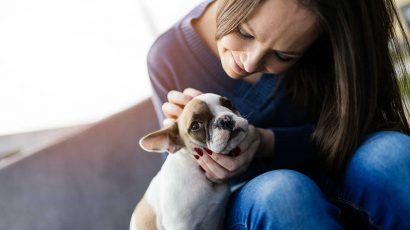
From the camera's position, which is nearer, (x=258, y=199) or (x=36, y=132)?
(x=258, y=199)

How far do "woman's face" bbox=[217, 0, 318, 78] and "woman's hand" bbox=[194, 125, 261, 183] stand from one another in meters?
0.16

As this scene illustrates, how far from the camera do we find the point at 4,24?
5.11 feet

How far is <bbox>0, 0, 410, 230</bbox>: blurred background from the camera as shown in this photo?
4.36ft

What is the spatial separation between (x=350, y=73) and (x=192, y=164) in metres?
0.42

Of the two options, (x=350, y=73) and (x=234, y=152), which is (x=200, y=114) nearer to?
(x=234, y=152)

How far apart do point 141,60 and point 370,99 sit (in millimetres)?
1073

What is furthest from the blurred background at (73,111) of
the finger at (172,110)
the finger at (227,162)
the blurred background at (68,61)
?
the finger at (227,162)

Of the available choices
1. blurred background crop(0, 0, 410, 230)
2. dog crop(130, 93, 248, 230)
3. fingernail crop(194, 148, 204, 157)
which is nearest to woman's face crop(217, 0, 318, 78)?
dog crop(130, 93, 248, 230)

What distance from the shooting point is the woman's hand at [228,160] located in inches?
40.6

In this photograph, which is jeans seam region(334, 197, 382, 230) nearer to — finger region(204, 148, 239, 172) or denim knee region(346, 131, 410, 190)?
denim knee region(346, 131, 410, 190)

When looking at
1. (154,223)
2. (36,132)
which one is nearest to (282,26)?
(154,223)

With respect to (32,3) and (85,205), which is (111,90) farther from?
(85,205)

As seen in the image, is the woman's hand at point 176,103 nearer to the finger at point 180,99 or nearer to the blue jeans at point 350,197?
the finger at point 180,99

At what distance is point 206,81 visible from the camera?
1261mm
